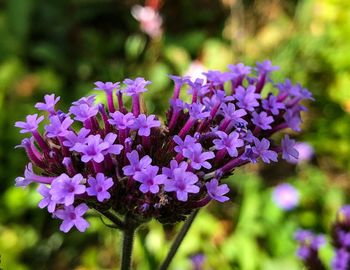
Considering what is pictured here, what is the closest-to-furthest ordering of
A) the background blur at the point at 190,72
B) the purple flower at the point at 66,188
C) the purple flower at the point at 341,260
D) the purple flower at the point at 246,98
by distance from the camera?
1. the purple flower at the point at 66,188
2. the purple flower at the point at 246,98
3. the purple flower at the point at 341,260
4. the background blur at the point at 190,72

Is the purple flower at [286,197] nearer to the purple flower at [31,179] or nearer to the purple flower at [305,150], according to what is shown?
the purple flower at [305,150]

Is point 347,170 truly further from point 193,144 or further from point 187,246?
point 193,144

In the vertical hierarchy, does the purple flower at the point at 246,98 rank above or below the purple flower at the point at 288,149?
above

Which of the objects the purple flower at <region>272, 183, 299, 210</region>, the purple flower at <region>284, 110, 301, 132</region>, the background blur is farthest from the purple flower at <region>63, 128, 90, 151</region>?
the purple flower at <region>272, 183, 299, 210</region>

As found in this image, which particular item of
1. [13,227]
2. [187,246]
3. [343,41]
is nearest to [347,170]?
[343,41]

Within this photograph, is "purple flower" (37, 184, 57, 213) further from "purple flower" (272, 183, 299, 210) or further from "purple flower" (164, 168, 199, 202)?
"purple flower" (272, 183, 299, 210)

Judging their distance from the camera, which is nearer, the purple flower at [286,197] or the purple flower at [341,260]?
the purple flower at [341,260]

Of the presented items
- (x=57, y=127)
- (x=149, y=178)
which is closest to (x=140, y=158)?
(x=149, y=178)

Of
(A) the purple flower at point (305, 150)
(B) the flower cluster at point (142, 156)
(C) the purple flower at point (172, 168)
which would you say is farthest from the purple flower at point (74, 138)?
(A) the purple flower at point (305, 150)
